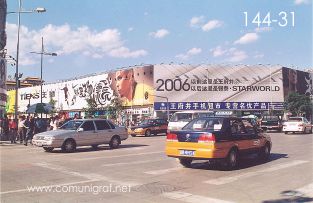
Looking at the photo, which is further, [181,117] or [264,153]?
[181,117]

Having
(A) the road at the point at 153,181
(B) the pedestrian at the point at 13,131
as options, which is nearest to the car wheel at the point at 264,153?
(A) the road at the point at 153,181

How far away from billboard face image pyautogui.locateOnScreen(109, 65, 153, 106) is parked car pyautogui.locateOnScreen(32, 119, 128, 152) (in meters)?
44.8

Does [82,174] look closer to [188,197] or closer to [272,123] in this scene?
[188,197]

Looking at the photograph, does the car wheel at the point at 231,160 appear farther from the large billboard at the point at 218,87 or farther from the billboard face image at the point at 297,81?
the billboard face image at the point at 297,81

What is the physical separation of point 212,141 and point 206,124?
3.61 ft

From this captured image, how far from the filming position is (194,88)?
6650 cm

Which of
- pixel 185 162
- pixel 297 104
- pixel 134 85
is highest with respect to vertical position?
pixel 134 85

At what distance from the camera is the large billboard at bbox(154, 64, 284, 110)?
65438 mm

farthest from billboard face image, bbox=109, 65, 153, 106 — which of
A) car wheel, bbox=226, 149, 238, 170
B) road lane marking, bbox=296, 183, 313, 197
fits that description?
road lane marking, bbox=296, 183, 313, 197

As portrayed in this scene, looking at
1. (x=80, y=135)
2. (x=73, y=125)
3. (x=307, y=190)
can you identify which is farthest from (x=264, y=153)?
(x=73, y=125)

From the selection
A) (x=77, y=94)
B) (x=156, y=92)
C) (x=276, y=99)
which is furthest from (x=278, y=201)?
(x=77, y=94)

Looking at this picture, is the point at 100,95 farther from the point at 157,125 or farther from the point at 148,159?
the point at 148,159

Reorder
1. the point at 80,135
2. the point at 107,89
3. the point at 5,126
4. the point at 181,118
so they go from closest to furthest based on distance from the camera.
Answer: the point at 80,135 < the point at 5,126 < the point at 181,118 < the point at 107,89

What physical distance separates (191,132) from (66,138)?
777 centimetres
